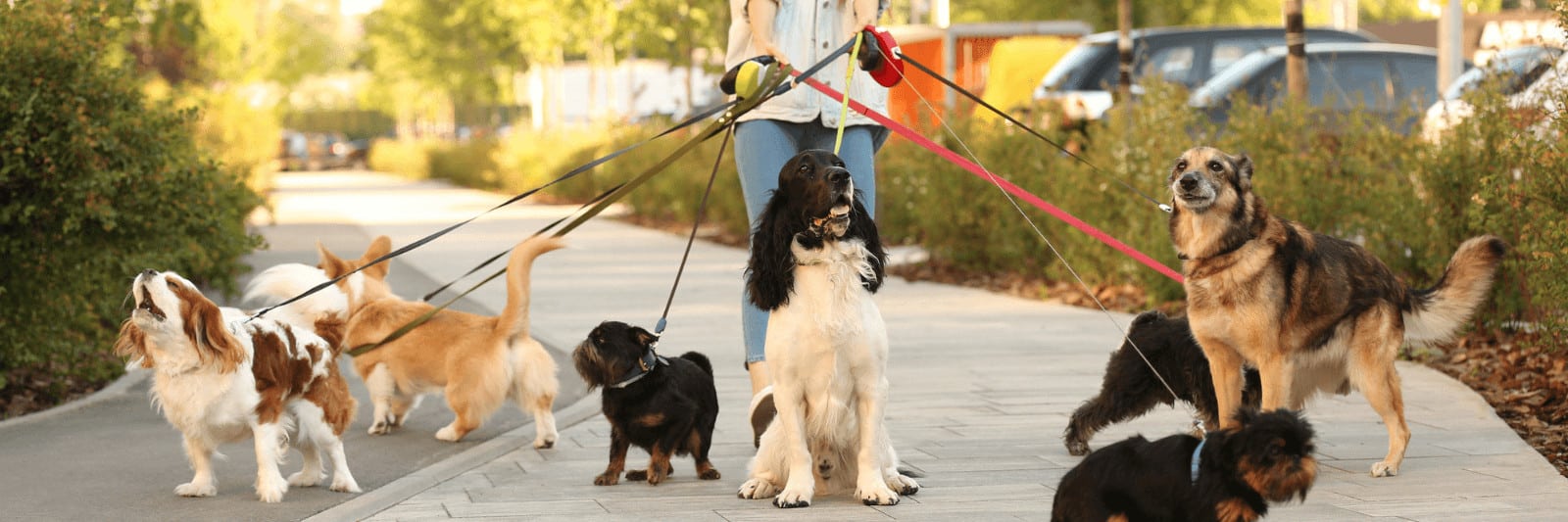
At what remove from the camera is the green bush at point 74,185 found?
8.07m

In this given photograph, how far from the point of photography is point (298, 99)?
9931 centimetres

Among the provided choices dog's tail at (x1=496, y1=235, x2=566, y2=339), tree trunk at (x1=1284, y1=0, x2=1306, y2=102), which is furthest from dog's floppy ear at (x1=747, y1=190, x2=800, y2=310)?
tree trunk at (x1=1284, y1=0, x2=1306, y2=102)

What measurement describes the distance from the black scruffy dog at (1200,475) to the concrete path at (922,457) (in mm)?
886

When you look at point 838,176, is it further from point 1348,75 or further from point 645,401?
point 1348,75

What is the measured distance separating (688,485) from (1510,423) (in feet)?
12.0

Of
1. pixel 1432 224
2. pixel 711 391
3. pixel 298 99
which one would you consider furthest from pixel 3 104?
pixel 298 99

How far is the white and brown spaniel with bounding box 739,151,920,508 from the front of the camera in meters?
5.16

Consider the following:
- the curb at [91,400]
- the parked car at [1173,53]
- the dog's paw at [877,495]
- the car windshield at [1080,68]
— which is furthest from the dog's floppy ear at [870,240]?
the car windshield at [1080,68]

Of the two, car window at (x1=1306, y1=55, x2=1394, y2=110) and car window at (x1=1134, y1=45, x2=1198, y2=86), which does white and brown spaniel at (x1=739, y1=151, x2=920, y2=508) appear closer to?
car window at (x1=1306, y1=55, x2=1394, y2=110)

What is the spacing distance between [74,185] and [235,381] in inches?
115

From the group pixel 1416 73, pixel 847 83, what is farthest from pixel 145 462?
pixel 1416 73

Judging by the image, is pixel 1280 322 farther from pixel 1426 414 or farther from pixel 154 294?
pixel 154 294

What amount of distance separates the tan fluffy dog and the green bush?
5.75 feet

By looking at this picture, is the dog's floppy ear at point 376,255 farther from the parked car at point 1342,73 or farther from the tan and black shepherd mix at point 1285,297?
the parked car at point 1342,73
